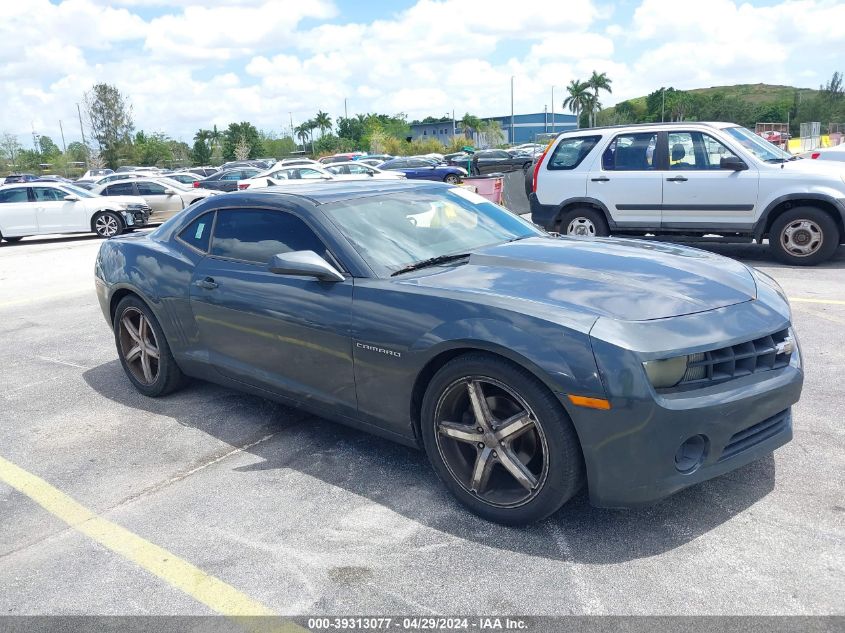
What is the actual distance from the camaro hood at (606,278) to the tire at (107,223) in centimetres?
1545

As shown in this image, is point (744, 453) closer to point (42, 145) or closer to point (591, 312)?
point (591, 312)

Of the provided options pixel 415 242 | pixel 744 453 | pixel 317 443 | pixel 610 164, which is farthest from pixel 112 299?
pixel 610 164

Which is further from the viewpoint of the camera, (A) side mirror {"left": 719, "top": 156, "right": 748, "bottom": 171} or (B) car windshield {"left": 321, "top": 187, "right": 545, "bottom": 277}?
(A) side mirror {"left": 719, "top": 156, "right": 748, "bottom": 171}

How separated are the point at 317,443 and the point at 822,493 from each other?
2.63 m

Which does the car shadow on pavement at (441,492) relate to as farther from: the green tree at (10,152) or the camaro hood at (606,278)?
the green tree at (10,152)

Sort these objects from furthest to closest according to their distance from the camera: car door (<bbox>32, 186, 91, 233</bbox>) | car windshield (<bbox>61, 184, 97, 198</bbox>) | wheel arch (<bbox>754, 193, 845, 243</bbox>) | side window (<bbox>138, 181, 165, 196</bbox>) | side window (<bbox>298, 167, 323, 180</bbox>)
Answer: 1. side window (<bbox>298, 167, 323, 180</bbox>)
2. side window (<bbox>138, 181, 165, 196</bbox>)
3. car windshield (<bbox>61, 184, 97, 198</bbox>)
4. car door (<bbox>32, 186, 91, 233</bbox>)
5. wheel arch (<bbox>754, 193, 845, 243</bbox>)

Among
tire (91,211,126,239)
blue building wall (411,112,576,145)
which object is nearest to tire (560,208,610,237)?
tire (91,211,126,239)

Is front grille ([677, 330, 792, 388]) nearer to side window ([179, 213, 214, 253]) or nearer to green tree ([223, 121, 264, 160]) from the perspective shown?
side window ([179, 213, 214, 253])

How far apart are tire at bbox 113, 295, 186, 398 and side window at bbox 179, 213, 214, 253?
621 millimetres

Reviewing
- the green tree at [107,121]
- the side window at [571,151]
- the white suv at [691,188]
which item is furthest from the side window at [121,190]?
the green tree at [107,121]

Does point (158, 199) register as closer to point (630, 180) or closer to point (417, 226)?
point (630, 180)

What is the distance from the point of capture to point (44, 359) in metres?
6.39

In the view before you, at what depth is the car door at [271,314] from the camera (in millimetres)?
3680

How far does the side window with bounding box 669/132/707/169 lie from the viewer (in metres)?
9.13
